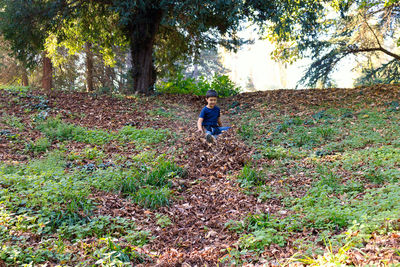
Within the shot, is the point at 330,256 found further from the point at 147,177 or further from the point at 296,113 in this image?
the point at 296,113

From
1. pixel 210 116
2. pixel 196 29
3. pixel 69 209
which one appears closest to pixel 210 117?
pixel 210 116

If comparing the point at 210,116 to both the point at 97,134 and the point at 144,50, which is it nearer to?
the point at 97,134

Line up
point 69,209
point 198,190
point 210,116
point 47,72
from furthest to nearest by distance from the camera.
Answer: point 47,72, point 210,116, point 198,190, point 69,209

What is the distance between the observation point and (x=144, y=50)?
13.3m

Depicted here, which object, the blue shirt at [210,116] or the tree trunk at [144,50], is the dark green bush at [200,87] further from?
the blue shirt at [210,116]

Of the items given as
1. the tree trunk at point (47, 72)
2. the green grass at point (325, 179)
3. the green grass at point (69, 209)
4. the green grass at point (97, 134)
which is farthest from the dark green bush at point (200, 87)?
the green grass at point (69, 209)

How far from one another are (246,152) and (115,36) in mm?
10567

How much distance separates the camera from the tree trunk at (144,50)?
12.9 meters

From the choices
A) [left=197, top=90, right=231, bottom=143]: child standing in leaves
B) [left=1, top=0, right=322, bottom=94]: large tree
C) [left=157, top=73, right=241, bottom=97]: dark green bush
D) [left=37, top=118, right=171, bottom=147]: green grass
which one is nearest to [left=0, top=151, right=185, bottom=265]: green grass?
[left=197, top=90, right=231, bottom=143]: child standing in leaves

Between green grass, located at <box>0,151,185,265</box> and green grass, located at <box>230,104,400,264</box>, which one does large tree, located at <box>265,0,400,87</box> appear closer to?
green grass, located at <box>230,104,400,264</box>

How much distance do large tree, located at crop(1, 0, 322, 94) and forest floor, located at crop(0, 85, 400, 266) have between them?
3588 mm

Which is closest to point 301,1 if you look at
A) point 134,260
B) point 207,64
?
point 134,260

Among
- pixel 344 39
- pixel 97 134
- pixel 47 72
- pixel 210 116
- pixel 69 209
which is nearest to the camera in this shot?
pixel 69 209

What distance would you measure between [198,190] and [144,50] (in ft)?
31.4
